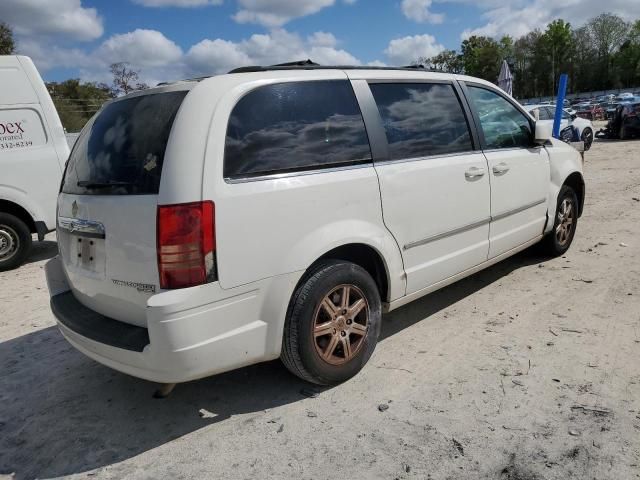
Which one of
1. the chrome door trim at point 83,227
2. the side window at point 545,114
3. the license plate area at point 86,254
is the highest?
the side window at point 545,114

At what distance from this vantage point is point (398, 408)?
9.49 feet

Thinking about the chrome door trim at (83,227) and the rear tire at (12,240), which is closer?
the chrome door trim at (83,227)

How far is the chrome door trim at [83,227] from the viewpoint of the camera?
2787 mm

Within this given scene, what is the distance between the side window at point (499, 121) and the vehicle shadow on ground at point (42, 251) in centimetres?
636

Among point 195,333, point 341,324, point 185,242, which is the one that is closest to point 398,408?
point 341,324

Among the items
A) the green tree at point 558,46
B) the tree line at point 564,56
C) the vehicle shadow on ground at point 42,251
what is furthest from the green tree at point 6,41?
the green tree at point 558,46

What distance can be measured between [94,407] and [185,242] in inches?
56.6

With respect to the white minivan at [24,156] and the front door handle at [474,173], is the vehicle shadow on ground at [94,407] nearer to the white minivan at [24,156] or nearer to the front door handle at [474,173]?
the front door handle at [474,173]

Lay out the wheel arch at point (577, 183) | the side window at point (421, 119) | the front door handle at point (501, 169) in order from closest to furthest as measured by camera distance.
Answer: the side window at point (421, 119)
the front door handle at point (501, 169)
the wheel arch at point (577, 183)

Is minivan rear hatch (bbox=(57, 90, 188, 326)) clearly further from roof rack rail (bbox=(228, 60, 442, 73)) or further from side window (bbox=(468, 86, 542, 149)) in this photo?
side window (bbox=(468, 86, 542, 149))

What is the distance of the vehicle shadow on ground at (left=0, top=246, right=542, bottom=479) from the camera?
8.89ft

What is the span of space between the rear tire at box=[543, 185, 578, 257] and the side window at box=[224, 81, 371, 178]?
293cm

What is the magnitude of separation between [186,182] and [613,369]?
2747mm

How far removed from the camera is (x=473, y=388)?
3.03m
